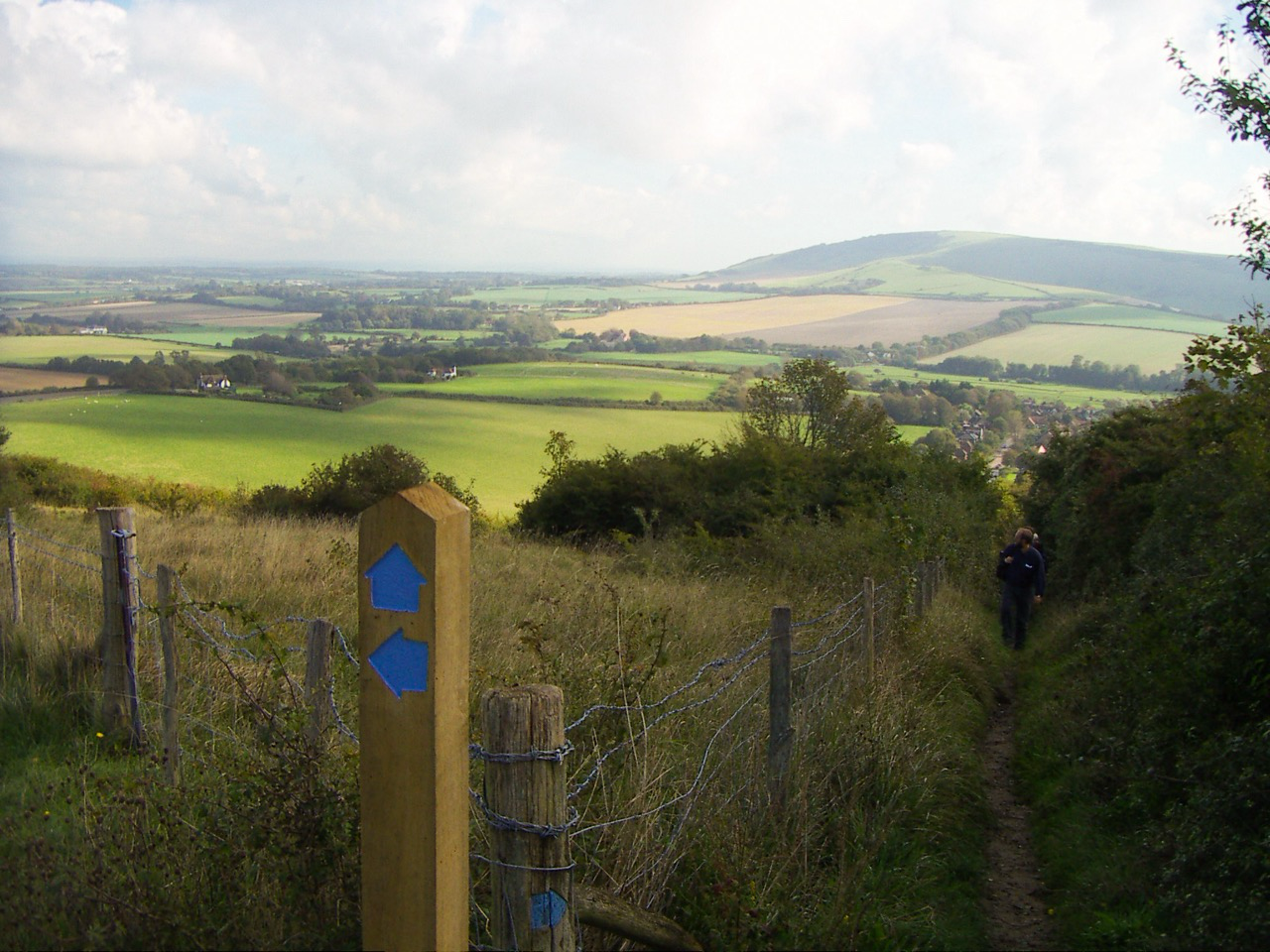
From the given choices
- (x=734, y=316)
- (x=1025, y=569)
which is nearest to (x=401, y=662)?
(x=1025, y=569)

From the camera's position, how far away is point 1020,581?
504 inches

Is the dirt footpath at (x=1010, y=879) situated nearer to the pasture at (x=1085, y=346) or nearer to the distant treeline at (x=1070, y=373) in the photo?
the distant treeline at (x=1070, y=373)

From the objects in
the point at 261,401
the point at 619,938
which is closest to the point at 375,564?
the point at 619,938

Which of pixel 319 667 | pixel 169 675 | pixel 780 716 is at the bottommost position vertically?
pixel 780 716

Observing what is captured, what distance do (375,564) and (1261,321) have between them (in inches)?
471

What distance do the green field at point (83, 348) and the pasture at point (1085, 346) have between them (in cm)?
5626

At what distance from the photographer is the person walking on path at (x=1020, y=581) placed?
500 inches

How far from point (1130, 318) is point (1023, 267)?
4688 centimetres

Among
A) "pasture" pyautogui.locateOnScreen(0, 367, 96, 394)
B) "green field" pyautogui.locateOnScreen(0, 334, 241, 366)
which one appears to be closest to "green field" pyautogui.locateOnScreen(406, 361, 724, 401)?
"green field" pyautogui.locateOnScreen(0, 334, 241, 366)

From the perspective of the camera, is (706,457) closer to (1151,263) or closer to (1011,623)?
(1011,623)

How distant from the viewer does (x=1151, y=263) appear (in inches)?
4154

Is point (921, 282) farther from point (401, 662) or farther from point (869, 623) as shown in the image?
point (401, 662)

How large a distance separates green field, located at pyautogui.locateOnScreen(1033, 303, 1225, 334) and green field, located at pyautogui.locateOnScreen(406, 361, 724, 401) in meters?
35.3

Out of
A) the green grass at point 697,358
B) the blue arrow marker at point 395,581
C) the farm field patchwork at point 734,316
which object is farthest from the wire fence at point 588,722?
the farm field patchwork at point 734,316
